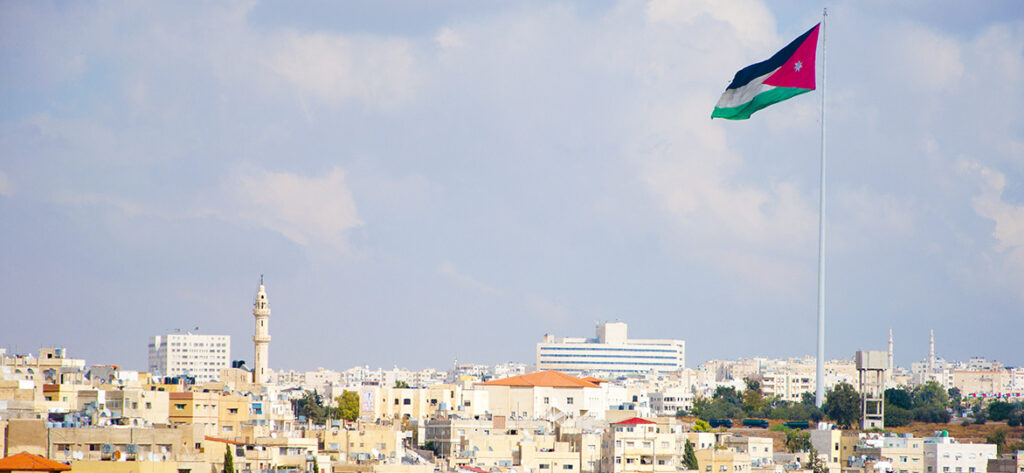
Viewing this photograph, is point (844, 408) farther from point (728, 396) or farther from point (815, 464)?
point (728, 396)

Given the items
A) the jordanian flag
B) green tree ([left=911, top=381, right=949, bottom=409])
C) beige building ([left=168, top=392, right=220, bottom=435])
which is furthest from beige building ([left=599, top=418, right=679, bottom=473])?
green tree ([left=911, top=381, right=949, bottom=409])

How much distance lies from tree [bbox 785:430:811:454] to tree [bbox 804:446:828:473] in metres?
5.67

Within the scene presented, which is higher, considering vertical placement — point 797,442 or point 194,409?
point 194,409

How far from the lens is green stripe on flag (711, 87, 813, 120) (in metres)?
50.5

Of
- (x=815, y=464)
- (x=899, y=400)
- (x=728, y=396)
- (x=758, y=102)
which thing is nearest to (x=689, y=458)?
(x=815, y=464)

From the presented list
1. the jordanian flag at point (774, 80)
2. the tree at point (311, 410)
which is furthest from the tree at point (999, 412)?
the jordanian flag at point (774, 80)

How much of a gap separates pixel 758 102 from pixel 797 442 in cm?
3734

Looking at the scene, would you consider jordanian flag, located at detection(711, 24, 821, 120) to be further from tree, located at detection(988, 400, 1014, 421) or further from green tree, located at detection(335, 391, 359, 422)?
tree, located at detection(988, 400, 1014, 421)

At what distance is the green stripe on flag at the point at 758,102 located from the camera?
50.5m

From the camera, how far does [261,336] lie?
3789 inches

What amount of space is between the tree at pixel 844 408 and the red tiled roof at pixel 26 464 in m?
77.9

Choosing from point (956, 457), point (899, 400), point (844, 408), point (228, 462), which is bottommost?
point (956, 457)

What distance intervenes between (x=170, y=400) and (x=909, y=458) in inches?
1445

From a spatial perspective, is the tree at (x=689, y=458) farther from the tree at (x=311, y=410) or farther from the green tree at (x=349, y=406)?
the tree at (x=311, y=410)
